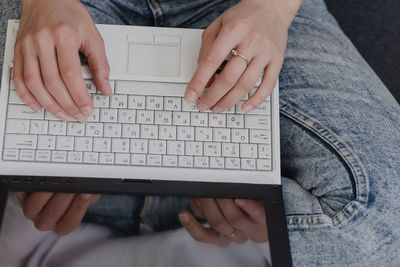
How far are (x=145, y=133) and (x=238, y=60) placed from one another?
0.62 ft

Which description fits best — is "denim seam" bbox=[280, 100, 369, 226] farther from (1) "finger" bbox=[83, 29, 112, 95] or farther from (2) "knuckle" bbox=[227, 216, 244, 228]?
(1) "finger" bbox=[83, 29, 112, 95]

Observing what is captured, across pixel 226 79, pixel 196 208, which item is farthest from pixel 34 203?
pixel 226 79

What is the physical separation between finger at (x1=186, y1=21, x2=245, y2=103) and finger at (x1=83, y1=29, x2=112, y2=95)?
0.13 m

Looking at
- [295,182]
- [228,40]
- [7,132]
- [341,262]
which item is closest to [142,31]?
[228,40]

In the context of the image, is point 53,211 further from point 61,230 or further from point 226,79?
Result: point 226,79

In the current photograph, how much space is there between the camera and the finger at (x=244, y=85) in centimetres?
61

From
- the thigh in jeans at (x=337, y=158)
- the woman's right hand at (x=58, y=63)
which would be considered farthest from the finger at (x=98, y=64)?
the thigh in jeans at (x=337, y=158)

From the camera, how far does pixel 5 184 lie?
0.58 metres

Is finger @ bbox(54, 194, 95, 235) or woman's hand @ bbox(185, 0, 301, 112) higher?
woman's hand @ bbox(185, 0, 301, 112)

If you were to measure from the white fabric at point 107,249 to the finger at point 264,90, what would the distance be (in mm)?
215

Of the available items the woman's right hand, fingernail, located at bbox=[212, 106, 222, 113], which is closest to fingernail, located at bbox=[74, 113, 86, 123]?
the woman's right hand

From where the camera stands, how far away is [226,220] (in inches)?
23.0

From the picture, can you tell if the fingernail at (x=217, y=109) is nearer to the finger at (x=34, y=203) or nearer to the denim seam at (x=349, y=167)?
the denim seam at (x=349, y=167)

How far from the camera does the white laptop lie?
0.60 metres
